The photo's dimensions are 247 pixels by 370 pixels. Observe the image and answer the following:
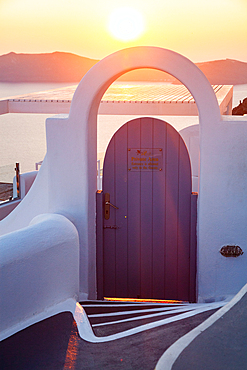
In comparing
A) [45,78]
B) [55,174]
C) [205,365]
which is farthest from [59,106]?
[45,78]

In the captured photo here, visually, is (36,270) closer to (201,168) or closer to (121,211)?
(121,211)

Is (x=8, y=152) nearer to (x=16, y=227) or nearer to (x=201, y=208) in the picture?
(x=16, y=227)

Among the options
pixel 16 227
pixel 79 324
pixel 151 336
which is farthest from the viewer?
pixel 16 227

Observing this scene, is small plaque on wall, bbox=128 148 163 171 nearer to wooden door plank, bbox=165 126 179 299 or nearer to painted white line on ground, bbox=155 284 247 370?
wooden door plank, bbox=165 126 179 299

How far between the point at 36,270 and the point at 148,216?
1708 mm

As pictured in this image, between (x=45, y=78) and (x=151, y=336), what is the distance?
38820mm

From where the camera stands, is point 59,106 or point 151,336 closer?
point 151,336

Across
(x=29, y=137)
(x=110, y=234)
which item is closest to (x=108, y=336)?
(x=110, y=234)

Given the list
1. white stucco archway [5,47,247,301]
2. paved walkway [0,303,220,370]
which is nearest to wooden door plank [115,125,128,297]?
white stucco archway [5,47,247,301]

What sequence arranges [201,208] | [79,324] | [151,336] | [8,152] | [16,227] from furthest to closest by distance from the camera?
[8,152] < [16,227] < [201,208] < [79,324] < [151,336]

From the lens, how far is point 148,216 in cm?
518

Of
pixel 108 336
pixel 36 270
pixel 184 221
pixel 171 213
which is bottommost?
pixel 108 336

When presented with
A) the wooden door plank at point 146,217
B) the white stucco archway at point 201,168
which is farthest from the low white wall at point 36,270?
the wooden door plank at point 146,217

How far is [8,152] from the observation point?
47.8m
